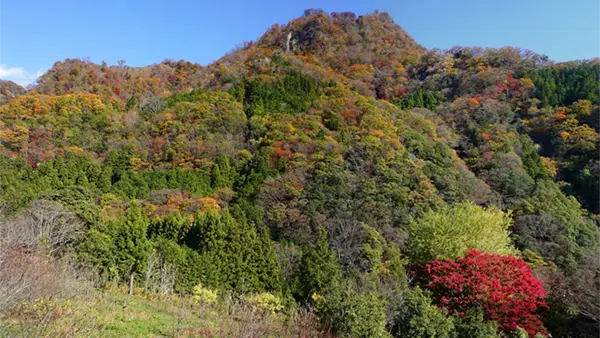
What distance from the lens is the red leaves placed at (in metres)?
9.47

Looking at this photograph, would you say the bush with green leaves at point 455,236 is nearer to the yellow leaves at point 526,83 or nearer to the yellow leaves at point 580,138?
the yellow leaves at point 580,138

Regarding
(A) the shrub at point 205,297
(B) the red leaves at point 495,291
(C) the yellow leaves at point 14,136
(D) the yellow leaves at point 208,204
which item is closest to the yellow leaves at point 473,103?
(D) the yellow leaves at point 208,204

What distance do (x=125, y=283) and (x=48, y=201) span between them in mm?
7339

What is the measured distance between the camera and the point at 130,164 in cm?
3212

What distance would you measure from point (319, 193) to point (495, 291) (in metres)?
15.9

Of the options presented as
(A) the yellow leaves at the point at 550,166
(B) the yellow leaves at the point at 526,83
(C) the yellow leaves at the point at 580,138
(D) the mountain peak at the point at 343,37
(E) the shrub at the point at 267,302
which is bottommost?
(E) the shrub at the point at 267,302

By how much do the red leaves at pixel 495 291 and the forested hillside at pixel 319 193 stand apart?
53 millimetres

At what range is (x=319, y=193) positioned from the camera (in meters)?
25.2

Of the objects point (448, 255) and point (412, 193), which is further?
point (412, 193)

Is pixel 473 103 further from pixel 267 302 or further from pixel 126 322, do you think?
pixel 126 322

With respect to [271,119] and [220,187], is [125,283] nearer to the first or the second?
[220,187]

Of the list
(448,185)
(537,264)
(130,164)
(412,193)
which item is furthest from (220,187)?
(537,264)

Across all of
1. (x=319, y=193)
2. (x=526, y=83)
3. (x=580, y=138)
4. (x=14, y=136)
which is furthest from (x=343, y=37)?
(x=14, y=136)

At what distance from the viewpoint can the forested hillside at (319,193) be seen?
31.0 ft
